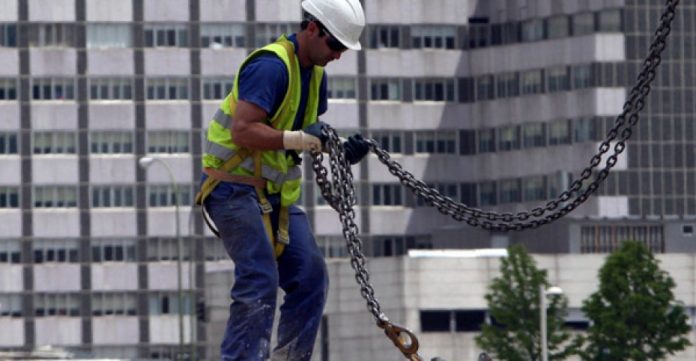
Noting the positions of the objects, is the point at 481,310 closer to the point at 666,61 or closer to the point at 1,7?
the point at 666,61

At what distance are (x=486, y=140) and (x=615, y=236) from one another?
55.7 feet

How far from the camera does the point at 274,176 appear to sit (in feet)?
47.8

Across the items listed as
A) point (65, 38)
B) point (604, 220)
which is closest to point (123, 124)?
point (65, 38)

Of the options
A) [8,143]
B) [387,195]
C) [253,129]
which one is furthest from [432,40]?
[253,129]

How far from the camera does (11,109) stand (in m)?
140

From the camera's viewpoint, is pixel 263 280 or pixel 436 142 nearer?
pixel 263 280

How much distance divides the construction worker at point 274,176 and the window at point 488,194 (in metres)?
126

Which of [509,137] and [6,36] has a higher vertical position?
[6,36]

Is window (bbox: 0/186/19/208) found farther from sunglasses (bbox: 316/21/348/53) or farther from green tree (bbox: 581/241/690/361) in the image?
sunglasses (bbox: 316/21/348/53)

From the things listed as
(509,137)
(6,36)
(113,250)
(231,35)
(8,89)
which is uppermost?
(6,36)

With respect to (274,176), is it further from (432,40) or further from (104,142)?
(432,40)

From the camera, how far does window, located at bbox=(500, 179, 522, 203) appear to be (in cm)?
13812

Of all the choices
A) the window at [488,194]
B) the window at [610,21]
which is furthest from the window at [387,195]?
the window at [610,21]

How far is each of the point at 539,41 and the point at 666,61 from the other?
26.8 feet
